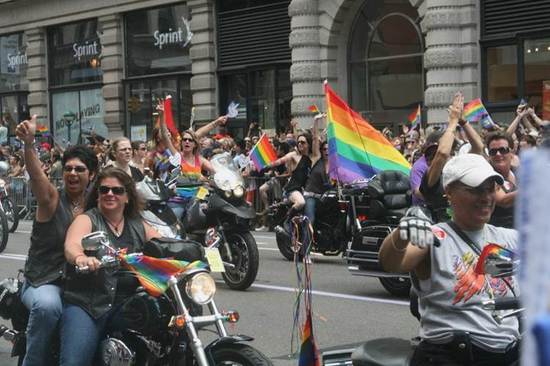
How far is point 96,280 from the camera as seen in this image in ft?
14.7

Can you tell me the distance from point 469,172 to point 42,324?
96.5 inches

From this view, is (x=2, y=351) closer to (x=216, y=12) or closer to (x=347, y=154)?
(x=347, y=154)

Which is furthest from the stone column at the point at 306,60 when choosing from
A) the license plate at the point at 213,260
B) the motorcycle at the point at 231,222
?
the license plate at the point at 213,260

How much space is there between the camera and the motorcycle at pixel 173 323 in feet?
13.7

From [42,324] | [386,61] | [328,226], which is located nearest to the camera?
[42,324]

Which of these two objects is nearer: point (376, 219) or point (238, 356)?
point (238, 356)

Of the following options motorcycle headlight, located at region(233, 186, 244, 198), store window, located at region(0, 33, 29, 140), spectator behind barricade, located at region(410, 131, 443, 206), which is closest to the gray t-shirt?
spectator behind barricade, located at region(410, 131, 443, 206)

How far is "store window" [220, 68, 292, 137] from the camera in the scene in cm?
2500

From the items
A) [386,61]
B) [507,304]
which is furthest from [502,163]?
[386,61]

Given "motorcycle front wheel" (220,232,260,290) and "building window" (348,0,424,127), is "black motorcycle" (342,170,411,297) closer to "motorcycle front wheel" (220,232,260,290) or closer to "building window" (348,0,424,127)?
"motorcycle front wheel" (220,232,260,290)

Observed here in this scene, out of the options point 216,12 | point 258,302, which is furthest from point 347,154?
point 216,12

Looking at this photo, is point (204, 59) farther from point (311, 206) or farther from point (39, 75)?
point (311, 206)

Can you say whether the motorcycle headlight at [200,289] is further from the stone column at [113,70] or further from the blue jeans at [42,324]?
the stone column at [113,70]

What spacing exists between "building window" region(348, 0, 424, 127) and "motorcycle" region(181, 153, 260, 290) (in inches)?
512
